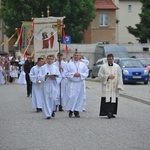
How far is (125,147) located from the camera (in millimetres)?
11930

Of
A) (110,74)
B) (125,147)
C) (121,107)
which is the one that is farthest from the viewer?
(121,107)

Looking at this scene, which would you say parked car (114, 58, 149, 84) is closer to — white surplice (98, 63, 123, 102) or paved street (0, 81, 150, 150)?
paved street (0, 81, 150, 150)

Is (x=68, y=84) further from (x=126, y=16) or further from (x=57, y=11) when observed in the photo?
(x=126, y=16)

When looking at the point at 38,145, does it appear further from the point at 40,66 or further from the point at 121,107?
the point at 121,107

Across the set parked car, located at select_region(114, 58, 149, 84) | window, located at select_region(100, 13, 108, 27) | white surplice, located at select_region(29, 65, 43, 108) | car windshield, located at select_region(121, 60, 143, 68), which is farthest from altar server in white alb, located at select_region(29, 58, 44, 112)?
window, located at select_region(100, 13, 108, 27)

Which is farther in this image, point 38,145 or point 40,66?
point 40,66

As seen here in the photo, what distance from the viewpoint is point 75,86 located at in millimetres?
18203

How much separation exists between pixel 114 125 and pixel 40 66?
448 cm

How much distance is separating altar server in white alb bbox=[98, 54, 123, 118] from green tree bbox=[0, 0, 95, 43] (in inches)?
1707

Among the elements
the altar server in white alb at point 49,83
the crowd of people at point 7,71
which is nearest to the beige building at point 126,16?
the crowd of people at point 7,71

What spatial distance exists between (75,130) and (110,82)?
3.47 metres

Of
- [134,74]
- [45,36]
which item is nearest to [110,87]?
[45,36]

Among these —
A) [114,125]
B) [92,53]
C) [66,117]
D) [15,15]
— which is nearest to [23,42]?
[66,117]

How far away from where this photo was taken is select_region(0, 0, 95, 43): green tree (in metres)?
61.9
